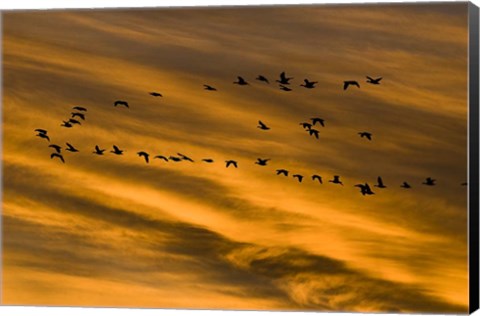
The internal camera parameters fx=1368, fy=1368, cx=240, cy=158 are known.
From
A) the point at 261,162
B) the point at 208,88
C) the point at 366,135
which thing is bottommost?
the point at 261,162

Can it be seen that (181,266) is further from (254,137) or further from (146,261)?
(254,137)

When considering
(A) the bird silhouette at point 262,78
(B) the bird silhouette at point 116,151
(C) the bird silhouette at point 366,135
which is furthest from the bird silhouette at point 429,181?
(B) the bird silhouette at point 116,151

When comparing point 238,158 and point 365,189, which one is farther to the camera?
point 238,158

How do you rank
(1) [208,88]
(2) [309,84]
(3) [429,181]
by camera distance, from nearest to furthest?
(3) [429,181], (2) [309,84], (1) [208,88]

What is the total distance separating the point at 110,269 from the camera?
8.08 metres

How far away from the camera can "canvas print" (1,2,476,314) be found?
7.78 m

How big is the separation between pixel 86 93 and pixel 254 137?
3.42 feet

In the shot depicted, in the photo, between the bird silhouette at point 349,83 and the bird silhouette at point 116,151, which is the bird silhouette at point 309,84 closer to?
the bird silhouette at point 349,83

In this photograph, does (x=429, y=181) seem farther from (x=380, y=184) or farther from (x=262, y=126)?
(x=262, y=126)

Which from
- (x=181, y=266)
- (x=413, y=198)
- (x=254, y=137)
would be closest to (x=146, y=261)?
(x=181, y=266)

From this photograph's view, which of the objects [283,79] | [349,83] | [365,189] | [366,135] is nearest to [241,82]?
[283,79]

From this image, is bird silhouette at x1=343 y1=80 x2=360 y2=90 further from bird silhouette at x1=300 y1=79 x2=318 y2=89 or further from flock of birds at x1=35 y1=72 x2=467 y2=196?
bird silhouette at x1=300 y1=79 x2=318 y2=89

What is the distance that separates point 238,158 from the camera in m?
7.96

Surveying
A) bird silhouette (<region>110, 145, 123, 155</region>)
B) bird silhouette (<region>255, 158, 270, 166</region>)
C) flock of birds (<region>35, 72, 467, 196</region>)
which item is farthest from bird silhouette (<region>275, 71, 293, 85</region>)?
bird silhouette (<region>110, 145, 123, 155</region>)
